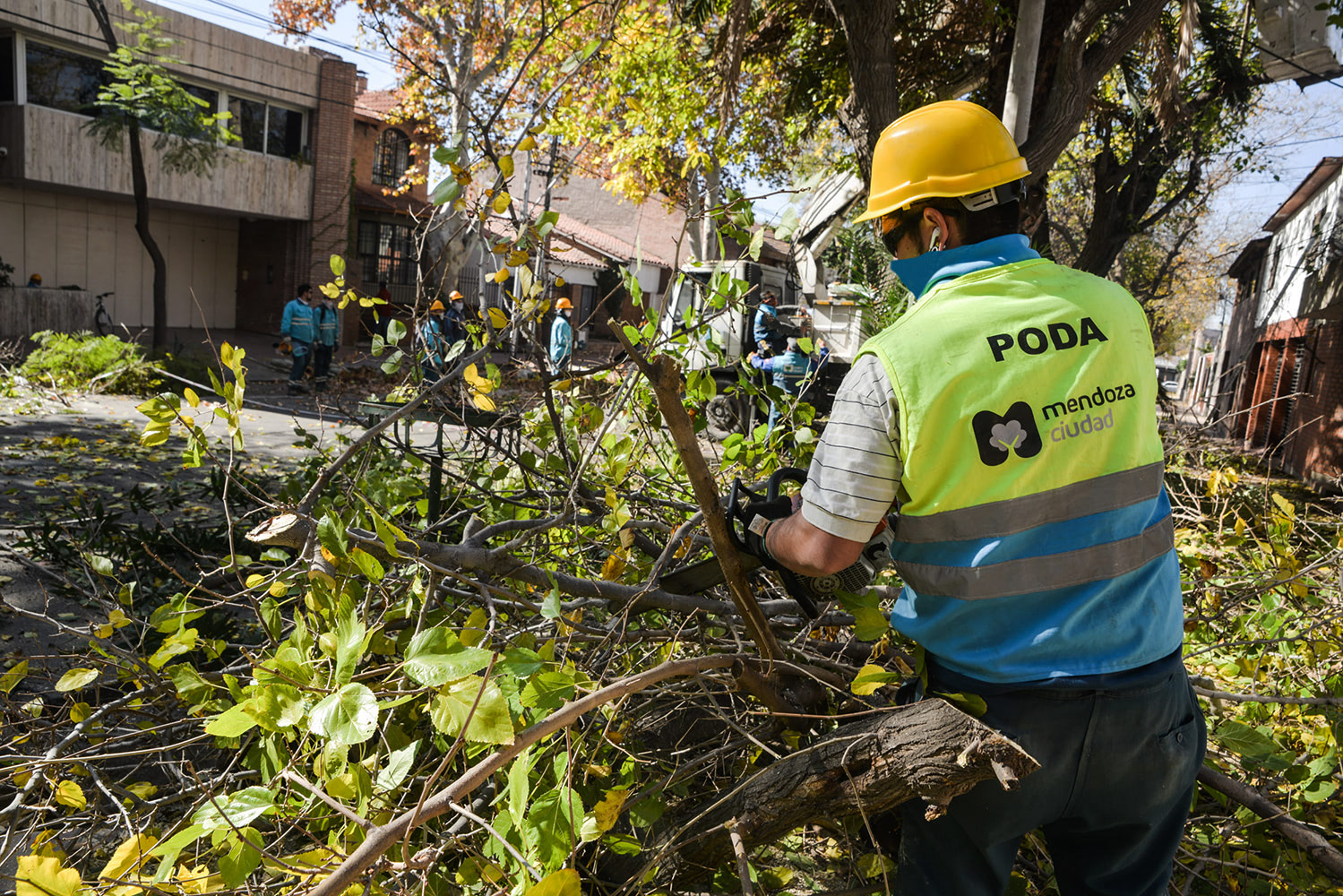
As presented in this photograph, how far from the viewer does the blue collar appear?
175 cm

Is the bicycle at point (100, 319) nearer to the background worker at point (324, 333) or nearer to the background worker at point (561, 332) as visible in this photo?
the background worker at point (324, 333)

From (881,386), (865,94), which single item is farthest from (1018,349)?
(865,94)

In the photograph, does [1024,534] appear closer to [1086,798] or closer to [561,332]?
[1086,798]

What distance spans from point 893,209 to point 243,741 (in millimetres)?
2114

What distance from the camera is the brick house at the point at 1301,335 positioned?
11.7 metres

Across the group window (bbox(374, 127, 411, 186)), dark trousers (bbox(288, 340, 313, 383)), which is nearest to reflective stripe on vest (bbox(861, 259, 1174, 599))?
dark trousers (bbox(288, 340, 313, 383))

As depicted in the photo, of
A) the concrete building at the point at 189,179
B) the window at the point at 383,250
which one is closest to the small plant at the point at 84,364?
the concrete building at the point at 189,179

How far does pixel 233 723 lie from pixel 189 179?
21085 millimetres

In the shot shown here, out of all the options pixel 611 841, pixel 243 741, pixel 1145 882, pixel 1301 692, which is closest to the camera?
pixel 1145 882

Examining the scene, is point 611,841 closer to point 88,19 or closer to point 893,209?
point 893,209

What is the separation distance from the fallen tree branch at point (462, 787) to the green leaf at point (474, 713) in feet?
0.21

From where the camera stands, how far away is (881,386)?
1592mm

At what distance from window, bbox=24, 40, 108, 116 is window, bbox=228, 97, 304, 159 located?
8.79ft

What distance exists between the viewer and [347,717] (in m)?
1.46
